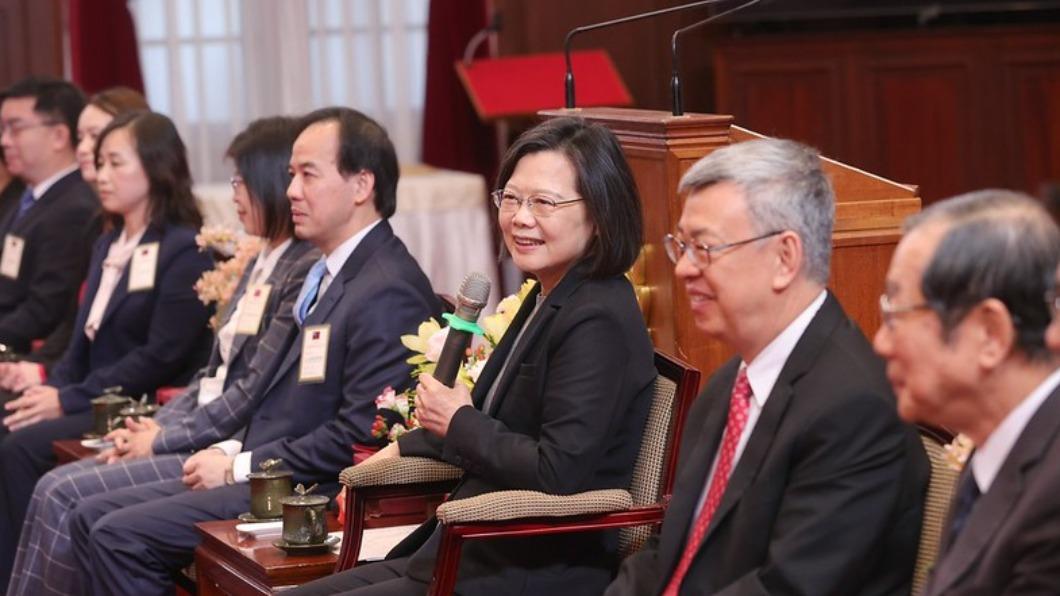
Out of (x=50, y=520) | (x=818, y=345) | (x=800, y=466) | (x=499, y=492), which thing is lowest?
(x=50, y=520)

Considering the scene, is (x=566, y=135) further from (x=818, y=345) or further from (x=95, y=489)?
(x=95, y=489)

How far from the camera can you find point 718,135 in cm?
337

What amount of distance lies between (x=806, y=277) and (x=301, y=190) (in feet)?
6.13

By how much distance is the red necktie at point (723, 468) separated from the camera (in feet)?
7.89

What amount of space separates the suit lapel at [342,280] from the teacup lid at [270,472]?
352 millimetres

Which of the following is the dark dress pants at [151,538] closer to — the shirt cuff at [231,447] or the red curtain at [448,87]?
the shirt cuff at [231,447]

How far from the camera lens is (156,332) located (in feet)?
16.3

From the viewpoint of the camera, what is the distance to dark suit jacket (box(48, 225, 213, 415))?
4.95m

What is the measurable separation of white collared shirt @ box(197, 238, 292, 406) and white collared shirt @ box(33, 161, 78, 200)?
1.82 metres

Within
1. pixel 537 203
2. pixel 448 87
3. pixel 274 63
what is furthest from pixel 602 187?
pixel 274 63

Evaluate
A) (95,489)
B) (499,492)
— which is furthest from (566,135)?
(95,489)

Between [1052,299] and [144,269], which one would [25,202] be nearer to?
[144,269]

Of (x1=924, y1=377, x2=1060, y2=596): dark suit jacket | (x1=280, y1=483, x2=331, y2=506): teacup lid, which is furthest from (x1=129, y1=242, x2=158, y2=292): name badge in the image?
(x1=924, y1=377, x2=1060, y2=596): dark suit jacket

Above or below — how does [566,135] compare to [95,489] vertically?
above
